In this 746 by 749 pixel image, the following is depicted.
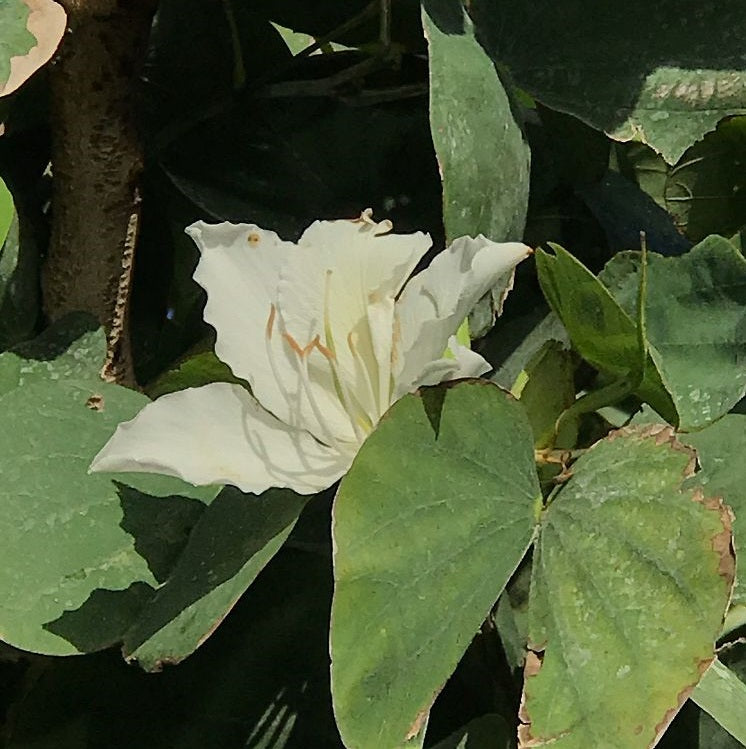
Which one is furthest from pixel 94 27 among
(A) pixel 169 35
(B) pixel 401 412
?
(B) pixel 401 412

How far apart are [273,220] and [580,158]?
0.13 meters

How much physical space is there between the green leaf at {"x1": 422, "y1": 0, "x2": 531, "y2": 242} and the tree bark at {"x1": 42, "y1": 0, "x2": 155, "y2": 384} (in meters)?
0.11

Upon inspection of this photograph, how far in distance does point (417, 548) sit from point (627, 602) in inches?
2.2

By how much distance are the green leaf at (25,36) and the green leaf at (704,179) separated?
0.26 m

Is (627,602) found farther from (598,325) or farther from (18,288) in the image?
(18,288)

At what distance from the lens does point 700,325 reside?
354 mm

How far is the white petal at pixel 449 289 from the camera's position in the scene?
280 mm

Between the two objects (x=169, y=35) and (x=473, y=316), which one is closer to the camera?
(x=473, y=316)

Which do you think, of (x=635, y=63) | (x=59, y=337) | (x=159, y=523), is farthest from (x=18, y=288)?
(x=635, y=63)

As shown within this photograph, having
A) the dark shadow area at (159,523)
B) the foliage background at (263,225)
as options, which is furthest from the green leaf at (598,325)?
the dark shadow area at (159,523)

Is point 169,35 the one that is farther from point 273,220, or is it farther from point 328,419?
point 328,419

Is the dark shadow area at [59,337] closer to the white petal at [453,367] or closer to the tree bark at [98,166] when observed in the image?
the tree bark at [98,166]

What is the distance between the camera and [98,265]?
42cm

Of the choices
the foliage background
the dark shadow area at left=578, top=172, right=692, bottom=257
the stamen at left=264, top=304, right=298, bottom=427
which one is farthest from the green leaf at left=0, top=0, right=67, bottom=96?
the dark shadow area at left=578, top=172, right=692, bottom=257
